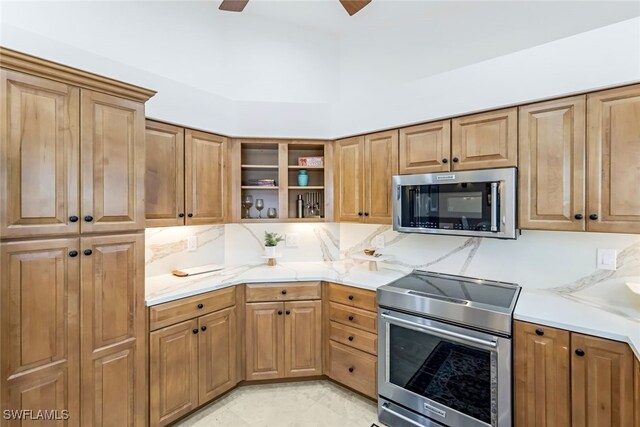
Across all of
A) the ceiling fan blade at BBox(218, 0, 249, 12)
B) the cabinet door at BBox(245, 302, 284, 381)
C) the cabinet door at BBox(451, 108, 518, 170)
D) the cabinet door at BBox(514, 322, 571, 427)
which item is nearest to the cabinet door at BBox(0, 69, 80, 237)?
the ceiling fan blade at BBox(218, 0, 249, 12)

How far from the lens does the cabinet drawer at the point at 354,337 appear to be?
2217 mm

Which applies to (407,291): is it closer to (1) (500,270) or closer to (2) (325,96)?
(1) (500,270)

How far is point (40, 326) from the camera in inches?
57.1

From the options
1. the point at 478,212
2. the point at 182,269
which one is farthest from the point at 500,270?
the point at 182,269

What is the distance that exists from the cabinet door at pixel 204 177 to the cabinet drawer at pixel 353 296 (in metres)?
1.26

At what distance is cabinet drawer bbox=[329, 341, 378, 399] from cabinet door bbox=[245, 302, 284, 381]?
1.50ft

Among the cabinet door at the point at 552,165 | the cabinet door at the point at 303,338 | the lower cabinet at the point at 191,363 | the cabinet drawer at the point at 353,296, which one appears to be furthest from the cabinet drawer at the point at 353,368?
the cabinet door at the point at 552,165

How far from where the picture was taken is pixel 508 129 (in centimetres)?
194

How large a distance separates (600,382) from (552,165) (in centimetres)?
121

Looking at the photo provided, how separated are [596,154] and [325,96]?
2.25 meters

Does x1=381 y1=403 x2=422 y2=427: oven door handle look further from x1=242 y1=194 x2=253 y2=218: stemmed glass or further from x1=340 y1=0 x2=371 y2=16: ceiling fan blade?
x1=340 y1=0 x2=371 y2=16: ceiling fan blade

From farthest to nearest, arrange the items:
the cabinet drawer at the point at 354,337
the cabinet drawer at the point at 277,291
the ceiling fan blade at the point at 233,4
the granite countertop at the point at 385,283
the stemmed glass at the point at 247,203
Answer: the stemmed glass at the point at 247,203
the cabinet drawer at the point at 277,291
the cabinet drawer at the point at 354,337
the ceiling fan blade at the point at 233,4
the granite countertop at the point at 385,283

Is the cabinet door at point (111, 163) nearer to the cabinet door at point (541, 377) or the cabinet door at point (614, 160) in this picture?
the cabinet door at point (541, 377)

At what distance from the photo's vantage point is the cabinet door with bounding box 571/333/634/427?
1.39 m
